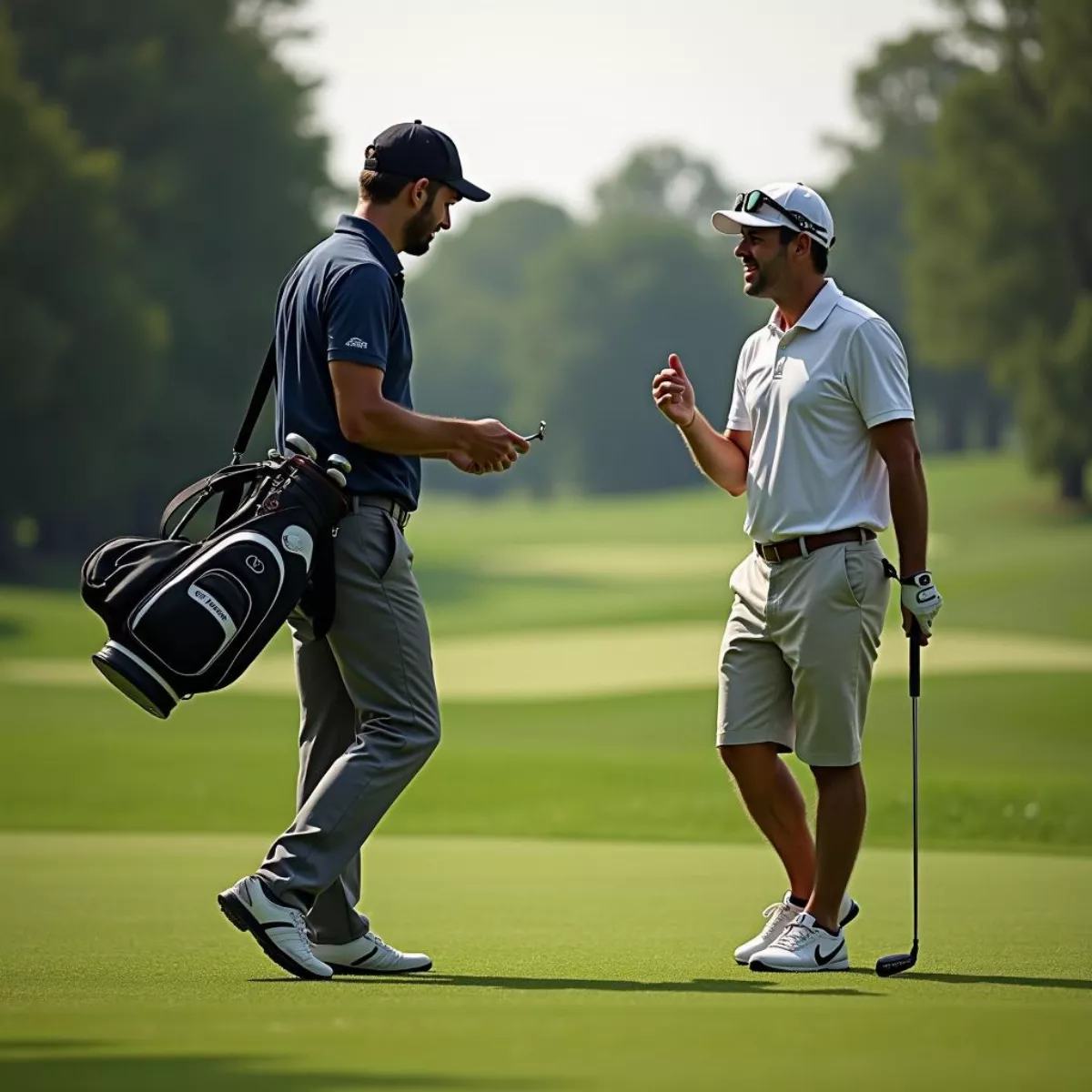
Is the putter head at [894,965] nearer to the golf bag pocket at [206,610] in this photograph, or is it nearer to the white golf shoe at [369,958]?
the white golf shoe at [369,958]

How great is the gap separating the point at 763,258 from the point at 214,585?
170 centimetres

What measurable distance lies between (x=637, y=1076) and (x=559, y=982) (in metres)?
1.33

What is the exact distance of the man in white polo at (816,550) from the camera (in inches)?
205

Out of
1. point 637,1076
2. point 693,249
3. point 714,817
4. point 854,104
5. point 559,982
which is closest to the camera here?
point 637,1076

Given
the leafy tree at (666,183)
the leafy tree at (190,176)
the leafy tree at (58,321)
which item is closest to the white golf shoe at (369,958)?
the leafy tree at (58,321)

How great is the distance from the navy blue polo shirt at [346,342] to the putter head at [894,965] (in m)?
1.50

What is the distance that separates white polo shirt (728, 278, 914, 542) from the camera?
5.23 m

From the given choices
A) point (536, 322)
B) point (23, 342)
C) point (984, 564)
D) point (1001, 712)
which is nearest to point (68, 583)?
point (23, 342)

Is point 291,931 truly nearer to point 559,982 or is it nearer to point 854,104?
point 559,982

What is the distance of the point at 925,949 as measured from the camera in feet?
17.2

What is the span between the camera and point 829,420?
5266mm

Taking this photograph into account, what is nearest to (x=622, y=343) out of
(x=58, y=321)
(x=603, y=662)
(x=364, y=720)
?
(x=58, y=321)

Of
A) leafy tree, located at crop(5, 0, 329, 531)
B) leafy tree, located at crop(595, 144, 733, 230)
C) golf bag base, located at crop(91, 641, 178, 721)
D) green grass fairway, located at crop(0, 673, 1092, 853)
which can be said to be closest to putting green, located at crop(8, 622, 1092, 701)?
green grass fairway, located at crop(0, 673, 1092, 853)

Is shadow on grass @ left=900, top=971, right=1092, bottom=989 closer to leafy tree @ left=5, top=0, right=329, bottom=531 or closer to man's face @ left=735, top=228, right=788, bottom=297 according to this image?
man's face @ left=735, top=228, right=788, bottom=297
